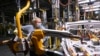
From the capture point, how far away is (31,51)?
7.24ft

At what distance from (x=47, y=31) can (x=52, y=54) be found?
0.44m

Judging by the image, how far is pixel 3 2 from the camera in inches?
559

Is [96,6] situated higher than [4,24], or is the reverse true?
[96,6]

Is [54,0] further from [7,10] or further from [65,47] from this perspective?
[7,10]

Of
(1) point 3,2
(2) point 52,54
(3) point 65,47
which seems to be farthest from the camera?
(1) point 3,2

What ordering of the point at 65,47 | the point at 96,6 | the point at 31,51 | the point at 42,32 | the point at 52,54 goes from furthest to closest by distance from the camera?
the point at 96,6 → the point at 65,47 → the point at 52,54 → the point at 31,51 → the point at 42,32

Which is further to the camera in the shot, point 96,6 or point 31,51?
point 96,6

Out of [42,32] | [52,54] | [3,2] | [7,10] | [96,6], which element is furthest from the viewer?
[7,10]

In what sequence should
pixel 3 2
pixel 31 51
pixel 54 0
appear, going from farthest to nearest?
pixel 3 2 < pixel 54 0 < pixel 31 51

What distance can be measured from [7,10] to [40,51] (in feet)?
44.9

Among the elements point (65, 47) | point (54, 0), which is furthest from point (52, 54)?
point (54, 0)

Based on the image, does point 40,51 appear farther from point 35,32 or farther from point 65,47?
point 65,47

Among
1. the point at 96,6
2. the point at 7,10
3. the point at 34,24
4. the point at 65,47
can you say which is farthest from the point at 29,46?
the point at 7,10

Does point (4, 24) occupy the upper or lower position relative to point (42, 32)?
lower
